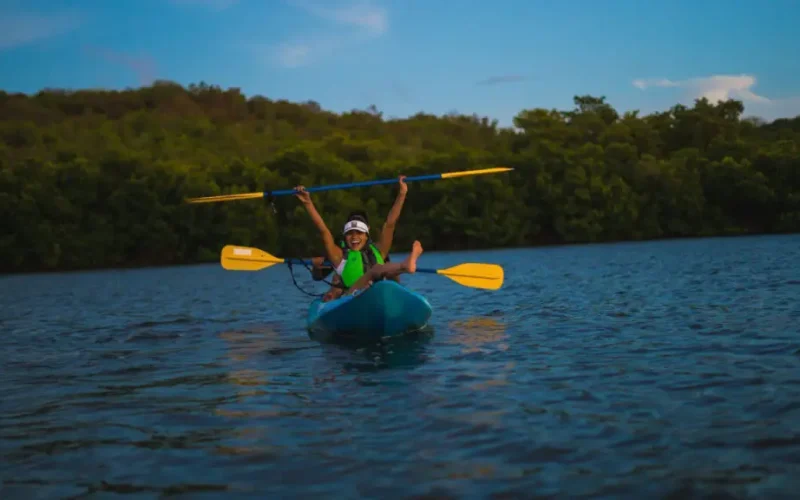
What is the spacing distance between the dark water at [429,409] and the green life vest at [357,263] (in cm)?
108

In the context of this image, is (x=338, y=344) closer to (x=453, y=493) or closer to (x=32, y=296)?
(x=453, y=493)

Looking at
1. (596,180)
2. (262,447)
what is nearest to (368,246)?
(262,447)

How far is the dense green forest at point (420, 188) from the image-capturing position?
188ft

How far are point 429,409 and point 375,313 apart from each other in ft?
13.8

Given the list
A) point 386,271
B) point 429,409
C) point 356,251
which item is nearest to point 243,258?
point 356,251

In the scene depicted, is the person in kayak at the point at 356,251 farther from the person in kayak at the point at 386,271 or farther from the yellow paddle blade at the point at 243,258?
the yellow paddle blade at the point at 243,258

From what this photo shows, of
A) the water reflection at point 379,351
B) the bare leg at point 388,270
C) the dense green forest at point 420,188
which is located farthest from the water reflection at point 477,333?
the dense green forest at point 420,188

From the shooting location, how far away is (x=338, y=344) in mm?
11312

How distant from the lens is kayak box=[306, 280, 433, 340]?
10930 millimetres

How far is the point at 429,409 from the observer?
22.8 ft

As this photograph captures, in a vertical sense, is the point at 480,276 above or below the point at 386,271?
below

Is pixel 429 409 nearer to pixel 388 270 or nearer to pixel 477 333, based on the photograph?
pixel 388 270

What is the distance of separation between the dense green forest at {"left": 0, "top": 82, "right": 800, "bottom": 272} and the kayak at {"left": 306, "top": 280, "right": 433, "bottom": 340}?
48.1 metres

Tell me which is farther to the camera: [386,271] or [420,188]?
[420,188]
